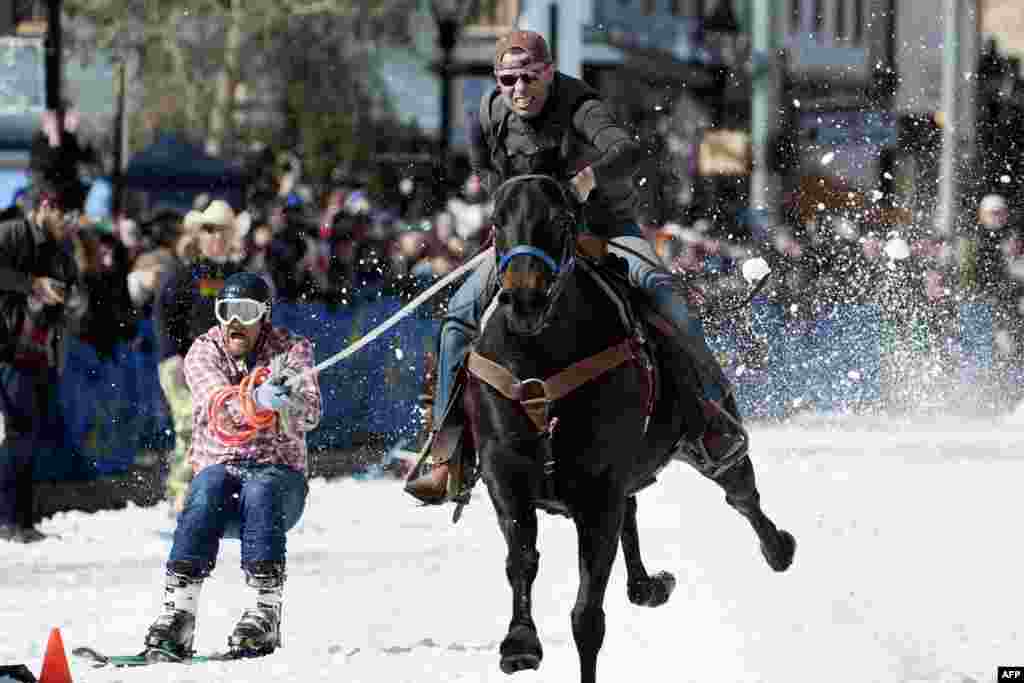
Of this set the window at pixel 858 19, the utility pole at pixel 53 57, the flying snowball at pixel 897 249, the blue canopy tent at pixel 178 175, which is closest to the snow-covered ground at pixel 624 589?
the flying snowball at pixel 897 249

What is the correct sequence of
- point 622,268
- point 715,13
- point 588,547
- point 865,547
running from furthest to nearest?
1. point 715,13
2. point 865,547
3. point 622,268
4. point 588,547

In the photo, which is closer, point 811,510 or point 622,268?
point 622,268

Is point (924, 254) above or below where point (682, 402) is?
below

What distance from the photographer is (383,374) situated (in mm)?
17016

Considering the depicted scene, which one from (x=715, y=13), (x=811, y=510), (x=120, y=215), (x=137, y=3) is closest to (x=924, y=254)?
(x=811, y=510)

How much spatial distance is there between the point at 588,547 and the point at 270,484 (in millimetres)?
1766

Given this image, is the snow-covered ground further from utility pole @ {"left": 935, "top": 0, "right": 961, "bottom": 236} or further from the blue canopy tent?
the blue canopy tent

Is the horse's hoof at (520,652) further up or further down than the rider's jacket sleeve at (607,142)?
further down

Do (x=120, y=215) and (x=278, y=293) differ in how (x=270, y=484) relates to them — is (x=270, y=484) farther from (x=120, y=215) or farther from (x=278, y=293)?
(x=120, y=215)

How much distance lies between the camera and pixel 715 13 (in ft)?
99.1

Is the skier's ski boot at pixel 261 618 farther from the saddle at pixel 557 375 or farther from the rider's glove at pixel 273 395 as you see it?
the saddle at pixel 557 375

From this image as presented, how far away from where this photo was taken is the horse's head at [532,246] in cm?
738

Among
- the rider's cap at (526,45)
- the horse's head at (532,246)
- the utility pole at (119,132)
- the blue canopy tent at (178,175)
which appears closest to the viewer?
the horse's head at (532,246)

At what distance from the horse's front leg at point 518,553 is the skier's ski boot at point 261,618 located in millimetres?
1379
